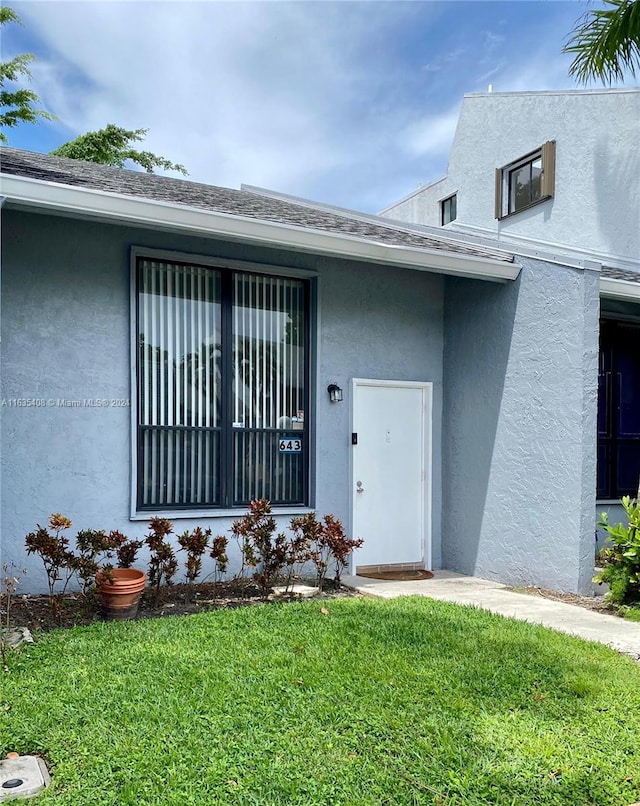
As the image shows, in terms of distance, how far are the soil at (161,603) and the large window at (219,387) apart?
905 mm

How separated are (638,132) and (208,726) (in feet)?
36.9

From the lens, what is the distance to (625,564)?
18.9ft

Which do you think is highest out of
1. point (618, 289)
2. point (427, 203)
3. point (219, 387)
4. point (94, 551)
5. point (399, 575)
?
point (427, 203)

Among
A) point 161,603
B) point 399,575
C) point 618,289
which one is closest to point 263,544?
point 161,603

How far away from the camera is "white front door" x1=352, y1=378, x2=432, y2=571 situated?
7.43 metres

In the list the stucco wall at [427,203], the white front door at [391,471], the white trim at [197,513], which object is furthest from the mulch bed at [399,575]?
the stucco wall at [427,203]

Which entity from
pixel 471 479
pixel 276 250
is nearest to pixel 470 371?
pixel 471 479

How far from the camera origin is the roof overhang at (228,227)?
507 centimetres

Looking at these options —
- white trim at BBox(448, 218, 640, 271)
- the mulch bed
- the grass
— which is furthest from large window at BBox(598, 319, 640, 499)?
the grass

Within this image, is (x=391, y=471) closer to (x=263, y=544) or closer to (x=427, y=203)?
(x=263, y=544)

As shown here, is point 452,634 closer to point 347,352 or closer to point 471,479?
point 471,479

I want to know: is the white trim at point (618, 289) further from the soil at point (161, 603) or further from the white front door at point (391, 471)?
the soil at point (161, 603)

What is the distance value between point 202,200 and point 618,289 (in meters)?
4.88

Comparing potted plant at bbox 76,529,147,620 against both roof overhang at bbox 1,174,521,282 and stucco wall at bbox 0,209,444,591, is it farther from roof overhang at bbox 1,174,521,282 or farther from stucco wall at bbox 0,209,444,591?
roof overhang at bbox 1,174,521,282
